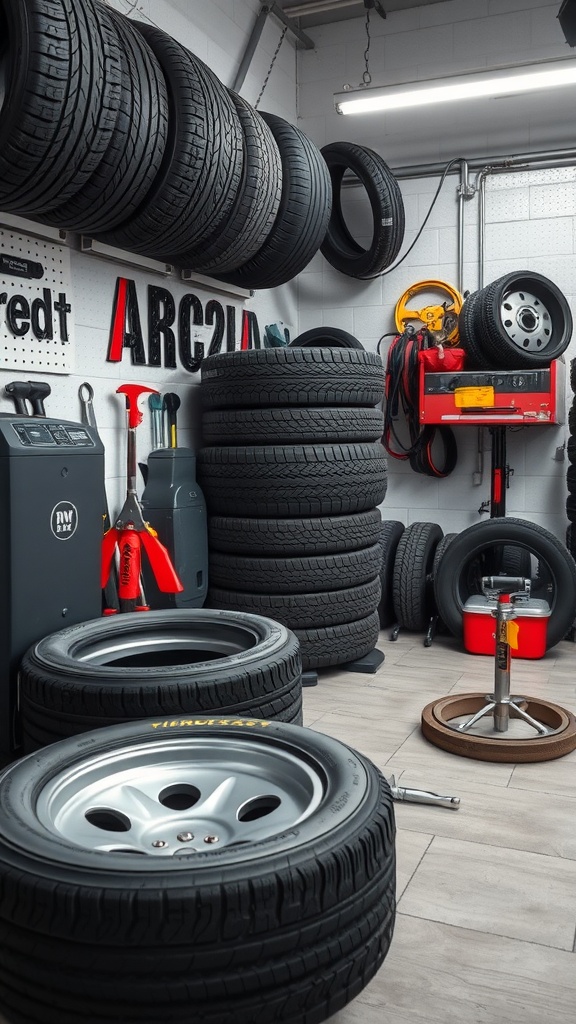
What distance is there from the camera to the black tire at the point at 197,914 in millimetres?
1077

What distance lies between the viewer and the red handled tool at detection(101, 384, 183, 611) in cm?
304

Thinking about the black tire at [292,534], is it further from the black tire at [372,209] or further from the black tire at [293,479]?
the black tire at [372,209]

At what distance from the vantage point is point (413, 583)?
4.28 metres

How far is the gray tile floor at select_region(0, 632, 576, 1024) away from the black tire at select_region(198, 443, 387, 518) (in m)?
0.80

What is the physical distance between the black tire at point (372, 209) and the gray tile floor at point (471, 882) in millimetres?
2816

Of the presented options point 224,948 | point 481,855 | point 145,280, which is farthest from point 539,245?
point 224,948

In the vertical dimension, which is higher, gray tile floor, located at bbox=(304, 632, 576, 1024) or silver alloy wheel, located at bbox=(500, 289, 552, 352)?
silver alloy wheel, located at bbox=(500, 289, 552, 352)

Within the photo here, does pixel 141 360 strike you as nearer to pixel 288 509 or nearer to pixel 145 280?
pixel 145 280

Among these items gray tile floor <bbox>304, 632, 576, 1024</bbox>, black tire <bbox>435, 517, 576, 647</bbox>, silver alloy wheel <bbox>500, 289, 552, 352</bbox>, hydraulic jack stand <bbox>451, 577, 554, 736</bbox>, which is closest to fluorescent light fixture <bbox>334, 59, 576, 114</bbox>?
silver alloy wheel <bbox>500, 289, 552, 352</bbox>

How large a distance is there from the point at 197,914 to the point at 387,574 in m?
3.40

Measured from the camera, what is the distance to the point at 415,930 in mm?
1712

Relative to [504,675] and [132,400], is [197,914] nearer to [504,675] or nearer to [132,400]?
[504,675]

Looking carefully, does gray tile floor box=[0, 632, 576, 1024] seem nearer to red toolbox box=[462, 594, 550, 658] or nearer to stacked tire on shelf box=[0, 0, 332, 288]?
red toolbox box=[462, 594, 550, 658]

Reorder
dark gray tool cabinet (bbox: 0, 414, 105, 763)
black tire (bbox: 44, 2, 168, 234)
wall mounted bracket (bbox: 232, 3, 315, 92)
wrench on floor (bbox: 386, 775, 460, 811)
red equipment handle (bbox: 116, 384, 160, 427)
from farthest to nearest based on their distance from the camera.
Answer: wall mounted bracket (bbox: 232, 3, 315, 92), red equipment handle (bbox: 116, 384, 160, 427), black tire (bbox: 44, 2, 168, 234), wrench on floor (bbox: 386, 775, 460, 811), dark gray tool cabinet (bbox: 0, 414, 105, 763)
